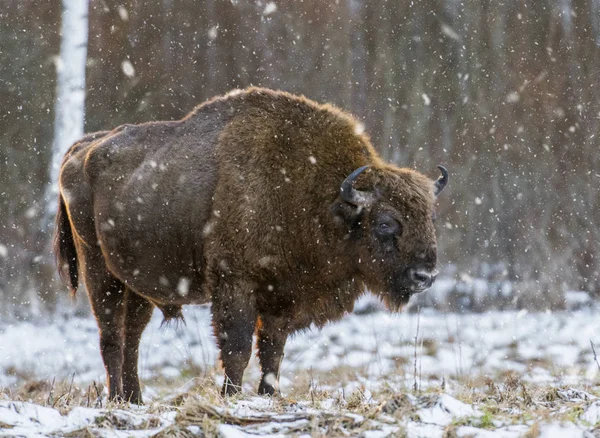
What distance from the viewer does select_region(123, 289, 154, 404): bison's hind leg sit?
6574mm

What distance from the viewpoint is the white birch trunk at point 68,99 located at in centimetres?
1301

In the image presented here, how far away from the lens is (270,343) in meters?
5.87

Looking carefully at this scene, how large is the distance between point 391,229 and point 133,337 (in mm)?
2582

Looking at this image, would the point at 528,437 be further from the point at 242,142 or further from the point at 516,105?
the point at 516,105

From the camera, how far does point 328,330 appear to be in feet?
35.8

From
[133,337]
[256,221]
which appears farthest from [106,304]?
[256,221]

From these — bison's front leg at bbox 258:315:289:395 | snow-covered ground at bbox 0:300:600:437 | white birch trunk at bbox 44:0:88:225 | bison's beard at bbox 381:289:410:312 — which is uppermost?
white birch trunk at bbox 44:0:88:225

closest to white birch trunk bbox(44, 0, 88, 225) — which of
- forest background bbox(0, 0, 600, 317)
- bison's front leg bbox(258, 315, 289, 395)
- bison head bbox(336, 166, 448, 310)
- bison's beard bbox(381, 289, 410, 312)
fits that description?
forest background bbox(0, 0, 600, 317)

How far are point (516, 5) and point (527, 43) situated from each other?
0.89 meters

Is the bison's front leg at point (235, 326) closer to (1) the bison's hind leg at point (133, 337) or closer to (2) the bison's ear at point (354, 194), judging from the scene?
(2) the bison's ear at point (354, 194)

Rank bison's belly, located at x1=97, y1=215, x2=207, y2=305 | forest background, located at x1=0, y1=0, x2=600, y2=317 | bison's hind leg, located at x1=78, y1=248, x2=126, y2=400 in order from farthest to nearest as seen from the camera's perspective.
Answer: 1. forest background, located at x1=0, y1=0, x2=600, y2=317
2. bison's hind leg, located at x1=78, y1=248, x2=126, y2=400
3. bison's belly, located at x1=97, y1=215, x2=207, y2=305

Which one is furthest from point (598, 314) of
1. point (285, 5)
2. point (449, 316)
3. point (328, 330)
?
point (285, 5)

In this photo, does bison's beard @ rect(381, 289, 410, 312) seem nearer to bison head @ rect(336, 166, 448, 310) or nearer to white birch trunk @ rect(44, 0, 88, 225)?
bison head @ rect(336, 166, 448, 310)

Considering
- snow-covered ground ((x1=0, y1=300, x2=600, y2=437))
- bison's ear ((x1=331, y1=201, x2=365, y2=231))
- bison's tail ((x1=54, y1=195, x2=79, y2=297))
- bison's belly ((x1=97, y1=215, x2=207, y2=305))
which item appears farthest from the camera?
bison's tail ((x1=54, y1=195, x2=79, y2=297))
